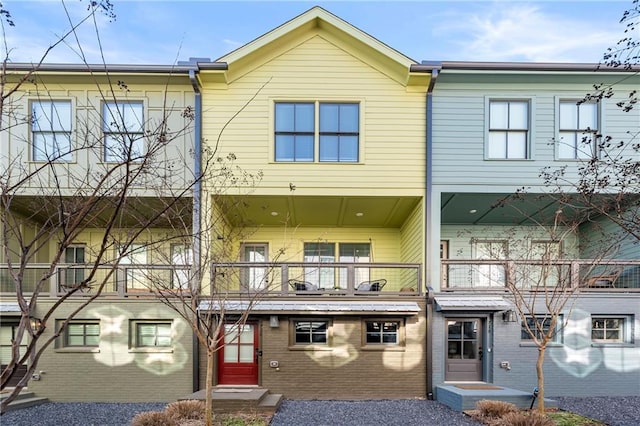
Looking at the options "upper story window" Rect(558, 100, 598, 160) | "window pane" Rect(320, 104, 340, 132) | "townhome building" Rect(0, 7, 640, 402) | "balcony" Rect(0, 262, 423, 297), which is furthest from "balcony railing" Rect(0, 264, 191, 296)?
"upper story window" Rect(558, 100, 598, 160)

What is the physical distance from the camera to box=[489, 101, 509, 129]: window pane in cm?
1109

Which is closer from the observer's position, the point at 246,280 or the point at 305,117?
the point at 305,117

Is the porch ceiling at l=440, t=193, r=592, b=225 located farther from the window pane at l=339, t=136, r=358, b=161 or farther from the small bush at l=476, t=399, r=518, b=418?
the small bush at l=476, t=399, r=518, b=418

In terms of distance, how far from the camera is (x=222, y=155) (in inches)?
425

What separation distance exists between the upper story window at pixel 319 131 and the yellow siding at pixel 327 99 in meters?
0.21

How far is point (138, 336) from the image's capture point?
10.5 metres

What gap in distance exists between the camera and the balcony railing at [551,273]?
902 cm

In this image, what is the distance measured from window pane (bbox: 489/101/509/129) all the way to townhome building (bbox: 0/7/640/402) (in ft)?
0.15

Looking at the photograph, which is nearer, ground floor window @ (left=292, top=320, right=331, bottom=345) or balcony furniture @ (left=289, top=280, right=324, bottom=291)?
ground floor window @ (left=292, top=320, right=331, bottom=345)

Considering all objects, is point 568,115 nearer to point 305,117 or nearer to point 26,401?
point 305,117

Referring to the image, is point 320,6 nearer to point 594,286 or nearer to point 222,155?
point 222,155

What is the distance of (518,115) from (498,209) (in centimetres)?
294

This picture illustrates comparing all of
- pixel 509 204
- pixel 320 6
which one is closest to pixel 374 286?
pixel 509 204

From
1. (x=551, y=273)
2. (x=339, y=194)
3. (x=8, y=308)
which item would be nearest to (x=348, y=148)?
(x=339, y=194)
